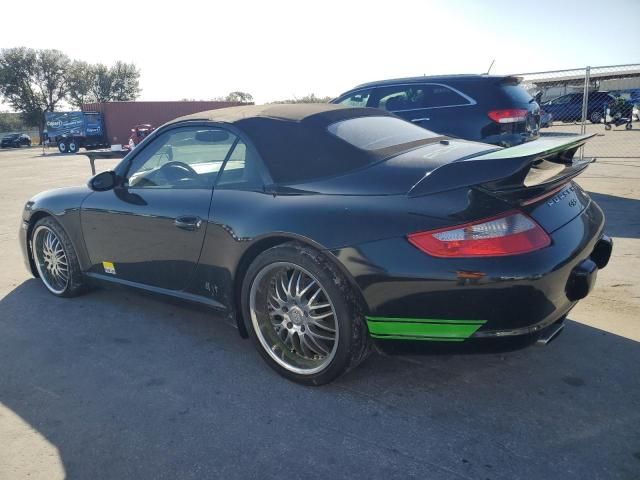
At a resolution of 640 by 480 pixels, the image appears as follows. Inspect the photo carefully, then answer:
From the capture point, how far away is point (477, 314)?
2.19 metres

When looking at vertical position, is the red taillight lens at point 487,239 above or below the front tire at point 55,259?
above

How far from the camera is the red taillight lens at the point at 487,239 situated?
2.16 meters

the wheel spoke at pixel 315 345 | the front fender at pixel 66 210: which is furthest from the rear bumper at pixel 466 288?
the front fender at pixel 66 210

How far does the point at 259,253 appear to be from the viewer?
110 inches

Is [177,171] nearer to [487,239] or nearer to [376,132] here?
[376,132]

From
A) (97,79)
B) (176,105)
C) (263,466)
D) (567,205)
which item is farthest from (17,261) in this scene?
(97,79)

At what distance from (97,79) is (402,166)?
66.8 meters

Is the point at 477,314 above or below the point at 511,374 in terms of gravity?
above

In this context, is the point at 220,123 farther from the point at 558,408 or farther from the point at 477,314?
the point at 558,408

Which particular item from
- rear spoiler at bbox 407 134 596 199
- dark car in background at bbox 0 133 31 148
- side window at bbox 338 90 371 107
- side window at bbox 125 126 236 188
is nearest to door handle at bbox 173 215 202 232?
side window at bbox 125 126 236 188

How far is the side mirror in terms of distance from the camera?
362 cm

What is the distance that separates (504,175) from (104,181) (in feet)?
8.83

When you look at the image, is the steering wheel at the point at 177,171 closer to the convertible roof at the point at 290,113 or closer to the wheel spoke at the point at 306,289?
the convertible roof at the point at 290,113

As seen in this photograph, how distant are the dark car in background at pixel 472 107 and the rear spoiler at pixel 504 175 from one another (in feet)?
12.3
